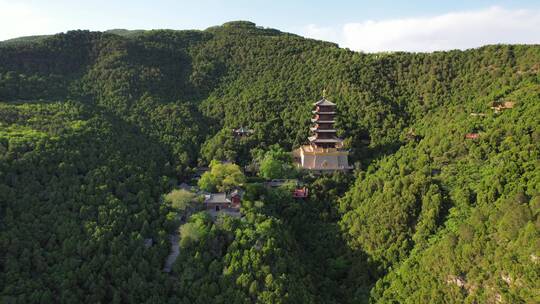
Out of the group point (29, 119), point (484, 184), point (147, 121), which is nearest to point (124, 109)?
point (147, 121)

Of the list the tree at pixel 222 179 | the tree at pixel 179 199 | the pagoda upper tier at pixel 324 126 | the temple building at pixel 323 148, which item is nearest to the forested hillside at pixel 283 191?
the tree at pixel 179 199

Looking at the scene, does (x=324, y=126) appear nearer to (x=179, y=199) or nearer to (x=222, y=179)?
(x=222, y=179)

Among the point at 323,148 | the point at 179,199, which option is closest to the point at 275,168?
the point at 323,148

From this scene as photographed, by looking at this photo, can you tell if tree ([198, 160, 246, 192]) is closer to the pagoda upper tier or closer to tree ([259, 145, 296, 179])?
tree ([259, 145, 296, 179])

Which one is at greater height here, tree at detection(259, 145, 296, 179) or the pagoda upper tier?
the pagoda upper tier

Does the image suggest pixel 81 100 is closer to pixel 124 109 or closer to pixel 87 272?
pixel 124 109

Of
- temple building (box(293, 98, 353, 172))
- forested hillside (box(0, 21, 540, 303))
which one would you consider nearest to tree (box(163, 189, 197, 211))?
forested hillside (box(0, 21, 540, 303))
